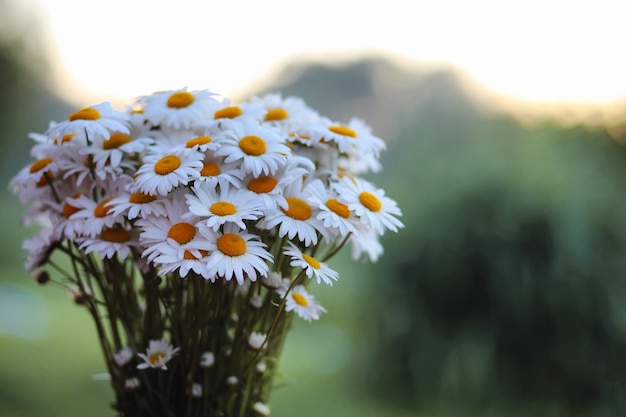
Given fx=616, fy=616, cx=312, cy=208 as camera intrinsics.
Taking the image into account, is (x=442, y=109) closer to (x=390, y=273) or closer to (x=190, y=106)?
(x=390, y=273)

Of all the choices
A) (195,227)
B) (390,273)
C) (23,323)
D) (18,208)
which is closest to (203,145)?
(195,227)

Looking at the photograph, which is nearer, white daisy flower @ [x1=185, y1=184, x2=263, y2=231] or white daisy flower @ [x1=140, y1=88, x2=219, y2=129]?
white daisy flower @ [x1=185, y1=184, x2=263, y2=231]

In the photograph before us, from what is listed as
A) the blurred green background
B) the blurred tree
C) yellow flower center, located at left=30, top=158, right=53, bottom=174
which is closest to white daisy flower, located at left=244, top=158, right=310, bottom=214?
yellow flower center, located at left=30, top=158, right=53, bottom=174

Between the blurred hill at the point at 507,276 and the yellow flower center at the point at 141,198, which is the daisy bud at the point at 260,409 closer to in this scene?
the yellow flower center at the point at 141,198

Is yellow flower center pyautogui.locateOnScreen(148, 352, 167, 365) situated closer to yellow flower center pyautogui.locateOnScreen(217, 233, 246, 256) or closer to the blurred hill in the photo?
yellow flower center pyautogui.locateOnScreen(217, 233, 246, 256)

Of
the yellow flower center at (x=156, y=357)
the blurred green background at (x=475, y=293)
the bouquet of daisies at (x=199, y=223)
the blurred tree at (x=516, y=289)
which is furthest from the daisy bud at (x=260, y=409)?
the blurred tree at (x=516, y=289)

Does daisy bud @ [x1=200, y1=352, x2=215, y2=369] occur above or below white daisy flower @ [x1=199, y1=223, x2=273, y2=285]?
below
